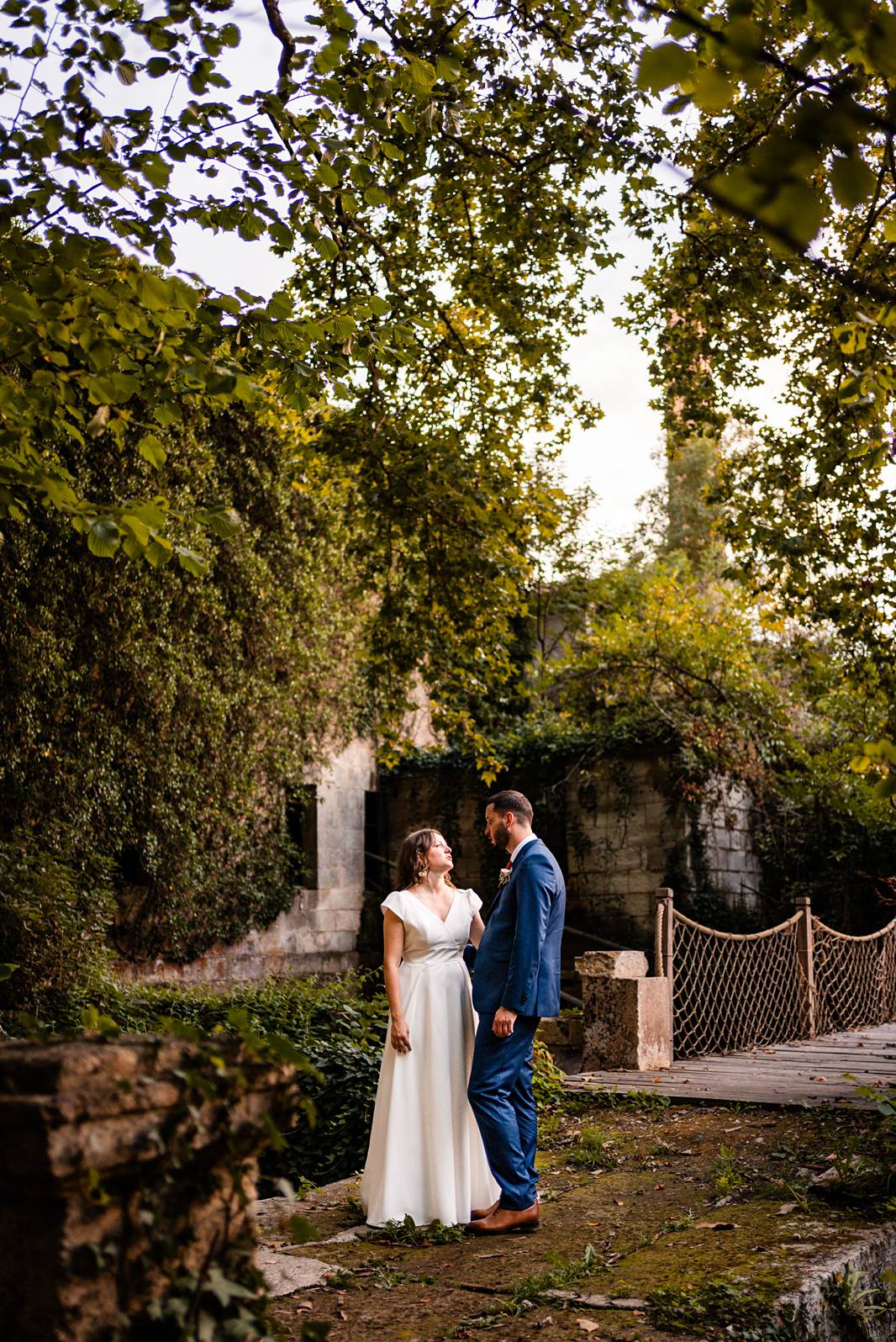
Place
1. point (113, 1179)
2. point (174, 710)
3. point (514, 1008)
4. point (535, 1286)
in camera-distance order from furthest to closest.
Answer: point (174, 710) < point (514, 1008) < point (535, 1286) < point (113, 1179)

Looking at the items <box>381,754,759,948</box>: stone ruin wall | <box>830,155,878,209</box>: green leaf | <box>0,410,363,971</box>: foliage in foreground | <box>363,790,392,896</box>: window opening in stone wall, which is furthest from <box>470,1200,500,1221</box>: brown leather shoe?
<box>363,790,392,896</box>: window opening in stone wall

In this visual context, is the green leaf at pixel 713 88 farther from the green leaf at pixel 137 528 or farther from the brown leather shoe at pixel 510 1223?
the brown leather shoe at pixel 510 1223

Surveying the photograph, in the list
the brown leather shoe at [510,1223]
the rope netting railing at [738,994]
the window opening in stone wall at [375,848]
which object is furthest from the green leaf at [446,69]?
the window opening in stone wall at [375,848]

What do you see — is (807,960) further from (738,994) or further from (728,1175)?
(728,1175)

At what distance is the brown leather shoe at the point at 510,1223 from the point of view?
5.37 meters

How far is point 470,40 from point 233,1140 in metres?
8.77

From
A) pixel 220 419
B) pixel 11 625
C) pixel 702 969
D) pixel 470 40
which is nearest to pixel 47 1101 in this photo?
pixel 470 40

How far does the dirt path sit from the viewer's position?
157 inches

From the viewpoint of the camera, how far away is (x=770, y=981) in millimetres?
11859

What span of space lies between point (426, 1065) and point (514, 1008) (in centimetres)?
62

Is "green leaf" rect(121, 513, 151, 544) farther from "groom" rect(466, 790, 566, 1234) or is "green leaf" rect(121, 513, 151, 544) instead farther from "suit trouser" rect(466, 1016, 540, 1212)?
"suit trouser" rect(466, 1016, 540, 1212)

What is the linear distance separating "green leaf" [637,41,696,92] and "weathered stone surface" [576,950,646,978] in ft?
27.1

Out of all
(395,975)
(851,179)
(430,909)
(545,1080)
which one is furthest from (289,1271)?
(851,179)

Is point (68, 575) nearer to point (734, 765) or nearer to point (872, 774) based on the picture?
point (734, 765)
